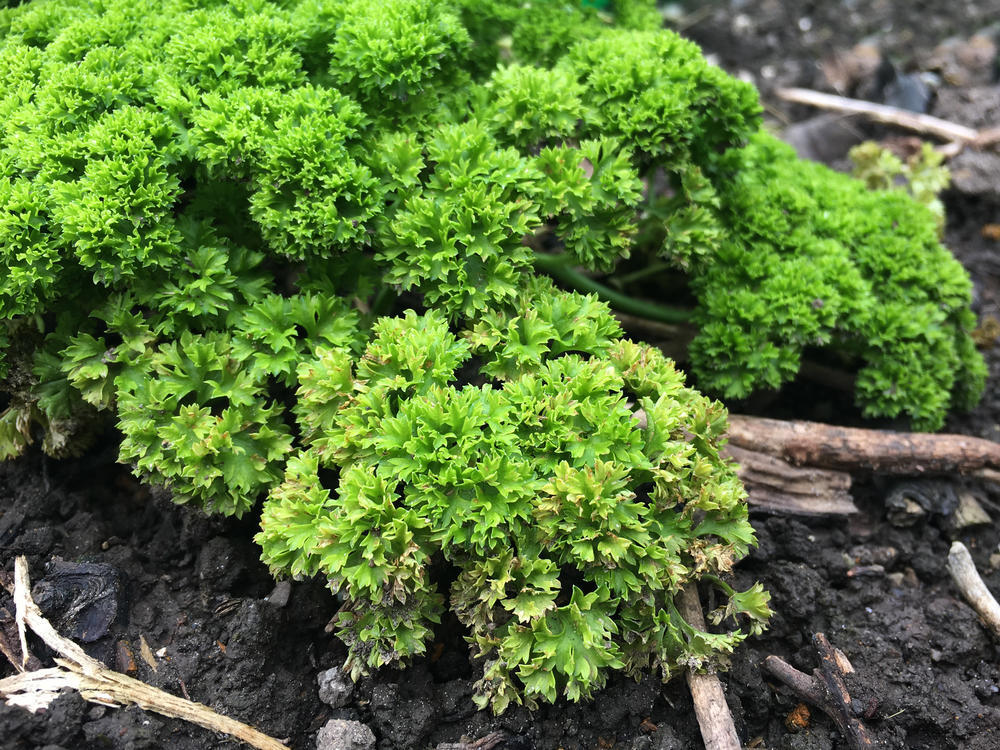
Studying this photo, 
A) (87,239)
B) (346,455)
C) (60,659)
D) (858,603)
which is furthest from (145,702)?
(858,603)

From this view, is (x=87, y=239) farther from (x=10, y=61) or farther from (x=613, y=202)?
(x=613, y=202)

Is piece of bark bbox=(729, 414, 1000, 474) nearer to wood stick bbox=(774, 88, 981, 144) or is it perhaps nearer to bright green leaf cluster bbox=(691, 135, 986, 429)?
bright green leaf cluster bbox=(691, 135, 986, 429)

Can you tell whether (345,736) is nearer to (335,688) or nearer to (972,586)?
(335,688)

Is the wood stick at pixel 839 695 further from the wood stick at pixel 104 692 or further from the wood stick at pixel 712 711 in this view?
the wood stick at pixel 104 692

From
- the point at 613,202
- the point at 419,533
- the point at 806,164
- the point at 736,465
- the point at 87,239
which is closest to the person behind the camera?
the point at 419,533

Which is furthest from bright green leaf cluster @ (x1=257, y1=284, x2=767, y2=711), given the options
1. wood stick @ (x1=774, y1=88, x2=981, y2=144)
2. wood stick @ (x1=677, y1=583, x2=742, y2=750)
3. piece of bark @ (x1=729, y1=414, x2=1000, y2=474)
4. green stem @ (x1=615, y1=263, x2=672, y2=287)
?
wood stick @ (x1=774, y1=88, x2=981, y2=144)

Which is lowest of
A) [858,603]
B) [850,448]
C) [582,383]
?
[858,603]
